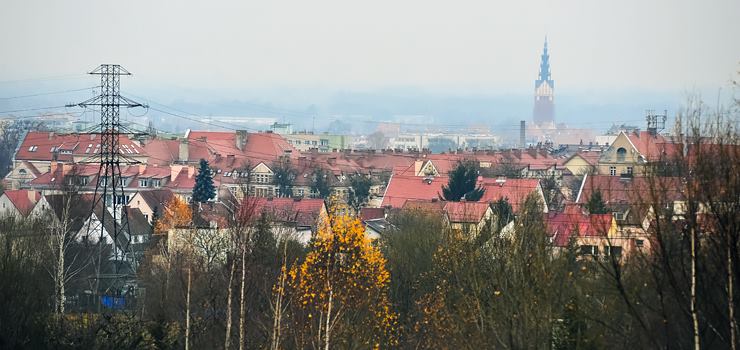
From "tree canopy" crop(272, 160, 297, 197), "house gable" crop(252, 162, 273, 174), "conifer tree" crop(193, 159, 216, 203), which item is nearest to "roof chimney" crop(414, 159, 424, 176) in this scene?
"tree canopy" crop(272, 160, 297, 197)

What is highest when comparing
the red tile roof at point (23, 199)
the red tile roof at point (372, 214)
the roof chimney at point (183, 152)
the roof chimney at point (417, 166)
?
the roof chimney at point (183, 152)

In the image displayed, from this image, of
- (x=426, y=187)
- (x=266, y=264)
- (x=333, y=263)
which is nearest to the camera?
(x=333, y=263)

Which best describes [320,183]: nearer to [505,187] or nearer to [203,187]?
[203,187]

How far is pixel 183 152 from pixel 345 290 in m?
61.8

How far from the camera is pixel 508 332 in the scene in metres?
14.1

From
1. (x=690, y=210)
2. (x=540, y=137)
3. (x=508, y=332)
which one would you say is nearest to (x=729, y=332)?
(x=690, y=210)

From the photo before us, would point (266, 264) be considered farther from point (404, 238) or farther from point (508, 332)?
point (508, 332)

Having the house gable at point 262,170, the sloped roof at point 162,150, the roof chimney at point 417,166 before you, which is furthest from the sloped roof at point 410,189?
the sloped roof at point 162,150

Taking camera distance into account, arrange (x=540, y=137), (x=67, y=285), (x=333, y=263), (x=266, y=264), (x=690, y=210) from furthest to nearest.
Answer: (x=540, y=137) → (x=67, y=285) → (x=266, y=264) → (x=333, y=263) → (x=690, y=210)

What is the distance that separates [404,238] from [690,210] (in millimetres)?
16388

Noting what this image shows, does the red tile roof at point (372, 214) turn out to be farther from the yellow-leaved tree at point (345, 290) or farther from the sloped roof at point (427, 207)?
the yellow-leaved tree at point (345, 290)

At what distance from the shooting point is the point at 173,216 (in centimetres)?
3953

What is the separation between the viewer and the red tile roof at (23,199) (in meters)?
42.7

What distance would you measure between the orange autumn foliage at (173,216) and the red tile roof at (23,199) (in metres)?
4.10
